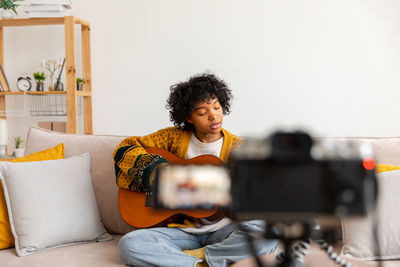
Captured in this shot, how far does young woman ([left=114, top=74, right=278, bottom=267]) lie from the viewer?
1.56 m

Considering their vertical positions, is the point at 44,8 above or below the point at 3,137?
above

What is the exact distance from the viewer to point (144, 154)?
167 cm

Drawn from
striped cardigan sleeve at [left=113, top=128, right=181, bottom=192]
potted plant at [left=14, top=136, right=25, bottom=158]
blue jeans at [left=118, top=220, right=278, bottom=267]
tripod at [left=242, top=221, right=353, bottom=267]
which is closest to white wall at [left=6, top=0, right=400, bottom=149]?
potted plant at [left=14, top=136, right=25, bottom=158]

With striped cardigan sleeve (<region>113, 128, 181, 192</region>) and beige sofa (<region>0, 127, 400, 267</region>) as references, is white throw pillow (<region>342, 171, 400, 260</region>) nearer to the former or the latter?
beige sofa (<region>0, 127, 400, 267</region>)

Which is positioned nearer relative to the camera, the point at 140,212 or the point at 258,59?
the point at 140,212

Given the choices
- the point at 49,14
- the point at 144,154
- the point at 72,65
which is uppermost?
the point at 49,14

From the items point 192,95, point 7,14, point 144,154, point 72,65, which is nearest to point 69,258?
point 144,154

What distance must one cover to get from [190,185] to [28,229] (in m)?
1.39

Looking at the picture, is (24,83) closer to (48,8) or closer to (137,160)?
(48,8)

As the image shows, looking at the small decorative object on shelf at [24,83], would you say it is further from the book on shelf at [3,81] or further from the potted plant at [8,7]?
the potted plant at [8,7]

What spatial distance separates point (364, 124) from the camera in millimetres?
2807

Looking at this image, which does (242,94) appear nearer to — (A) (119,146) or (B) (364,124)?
(B) (364,124)

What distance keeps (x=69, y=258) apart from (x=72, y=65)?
5.17 ft

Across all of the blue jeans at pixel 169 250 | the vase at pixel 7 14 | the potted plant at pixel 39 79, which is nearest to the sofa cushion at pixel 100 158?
the blue jeans at pixel 169 250
